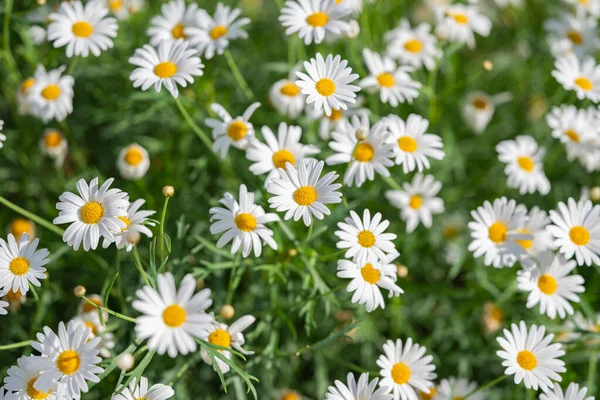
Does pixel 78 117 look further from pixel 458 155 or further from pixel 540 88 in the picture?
pixel 540 88

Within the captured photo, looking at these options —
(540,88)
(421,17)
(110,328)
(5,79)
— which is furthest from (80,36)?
(540,88)

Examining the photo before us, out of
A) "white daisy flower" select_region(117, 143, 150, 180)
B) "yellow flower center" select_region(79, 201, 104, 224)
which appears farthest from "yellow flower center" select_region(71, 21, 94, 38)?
"yellow flower center" select_region(79, 201, 104, 224)

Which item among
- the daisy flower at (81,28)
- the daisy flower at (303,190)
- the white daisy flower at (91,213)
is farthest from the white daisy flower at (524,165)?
the daisy flower at (81,28)

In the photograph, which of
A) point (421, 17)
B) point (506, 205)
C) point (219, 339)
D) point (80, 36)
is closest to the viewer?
point (219, 339)

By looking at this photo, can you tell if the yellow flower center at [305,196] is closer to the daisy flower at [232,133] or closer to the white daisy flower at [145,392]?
the daisy flower at [232,133]

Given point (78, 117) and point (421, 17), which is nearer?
point (78, 117)

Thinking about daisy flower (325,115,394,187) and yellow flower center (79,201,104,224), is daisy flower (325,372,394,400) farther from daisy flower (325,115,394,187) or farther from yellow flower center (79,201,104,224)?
yellow flower center (79,201,104,224)
